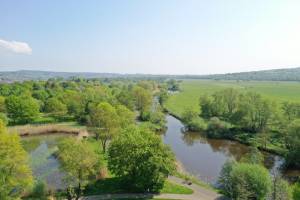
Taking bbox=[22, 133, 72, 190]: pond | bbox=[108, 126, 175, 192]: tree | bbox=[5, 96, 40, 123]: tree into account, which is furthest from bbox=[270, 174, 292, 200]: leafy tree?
bbox=[5, 96, 40, 123]: tree

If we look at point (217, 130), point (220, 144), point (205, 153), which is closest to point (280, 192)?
point (205, 153)

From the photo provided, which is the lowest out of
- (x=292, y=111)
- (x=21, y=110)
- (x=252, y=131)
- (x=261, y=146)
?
(x=261, y=146)

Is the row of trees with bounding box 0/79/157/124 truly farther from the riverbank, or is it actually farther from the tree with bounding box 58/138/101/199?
the tree with bounding box 58/138/101/199

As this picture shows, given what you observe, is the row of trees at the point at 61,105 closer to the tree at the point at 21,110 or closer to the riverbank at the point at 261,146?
the tree at the point at 21,110

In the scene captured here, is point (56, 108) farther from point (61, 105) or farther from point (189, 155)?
point (189, 155)

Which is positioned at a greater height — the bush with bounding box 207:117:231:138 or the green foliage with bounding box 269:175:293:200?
the green foliage with bounding box 269:175:293:200

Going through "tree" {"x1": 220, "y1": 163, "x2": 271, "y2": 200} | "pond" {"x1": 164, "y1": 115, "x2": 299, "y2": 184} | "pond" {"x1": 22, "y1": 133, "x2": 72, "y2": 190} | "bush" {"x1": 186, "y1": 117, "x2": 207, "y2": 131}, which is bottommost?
"pond" {"x1": 164, "y1": 115, "x2": 299, "y2": 184}

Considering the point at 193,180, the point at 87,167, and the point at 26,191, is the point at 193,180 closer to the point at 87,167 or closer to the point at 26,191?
the point at 87,167
